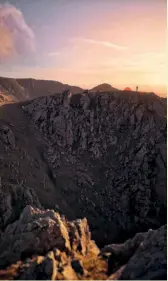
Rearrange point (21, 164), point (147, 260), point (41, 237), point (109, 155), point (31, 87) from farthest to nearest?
point (31, 87) < point (109, 155) < point (21, 164) < point (41, 237) < point (147, 260)

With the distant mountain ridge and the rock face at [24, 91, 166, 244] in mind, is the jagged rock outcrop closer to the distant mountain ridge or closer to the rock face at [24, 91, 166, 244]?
the rock face at [24, 91, 166, 244]

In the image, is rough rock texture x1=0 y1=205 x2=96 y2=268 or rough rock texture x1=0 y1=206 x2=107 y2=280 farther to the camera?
rough rock texture x1=0 y1=205 x2=96 y2=268

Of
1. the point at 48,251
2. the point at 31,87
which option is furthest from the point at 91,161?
the point at 31,87

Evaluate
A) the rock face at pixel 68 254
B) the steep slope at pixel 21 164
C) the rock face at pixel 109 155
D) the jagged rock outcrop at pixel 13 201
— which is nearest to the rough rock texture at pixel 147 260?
the rock face at pixel 68 254

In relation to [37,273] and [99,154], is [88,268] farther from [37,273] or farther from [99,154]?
[99,154]

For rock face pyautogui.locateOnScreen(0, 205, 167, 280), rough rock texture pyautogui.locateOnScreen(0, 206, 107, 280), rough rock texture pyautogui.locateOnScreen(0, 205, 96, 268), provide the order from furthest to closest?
rough rock texture pyautogui.locateOnScreen(0, 205, 96, 268) < rough rock texture pyautogui.locateOnScreen(0, 206, 107, 280) < rock face pyautogui.locateOnScreen(0, 205, 167, 280)

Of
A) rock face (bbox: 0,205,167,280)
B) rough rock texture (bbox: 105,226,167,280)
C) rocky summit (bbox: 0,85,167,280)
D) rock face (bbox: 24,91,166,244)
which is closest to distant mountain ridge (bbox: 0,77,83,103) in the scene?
rocky summit (bbox: 0,85,167,280)

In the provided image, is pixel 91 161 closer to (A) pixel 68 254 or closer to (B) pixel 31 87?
(A) pixel 68 254

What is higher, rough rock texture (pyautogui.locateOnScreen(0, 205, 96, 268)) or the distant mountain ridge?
the distant mountain ridge
